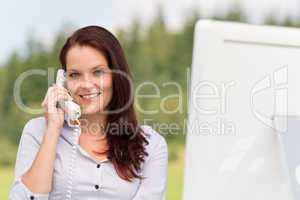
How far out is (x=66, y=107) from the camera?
4.45 feet

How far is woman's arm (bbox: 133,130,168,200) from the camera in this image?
4.58ft

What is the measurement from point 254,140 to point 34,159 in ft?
1.83

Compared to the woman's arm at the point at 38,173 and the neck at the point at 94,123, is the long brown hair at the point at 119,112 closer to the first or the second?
the neck at the point at 94,123

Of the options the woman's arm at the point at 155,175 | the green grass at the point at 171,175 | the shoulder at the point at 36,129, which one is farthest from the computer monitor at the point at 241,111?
the green grass at the point at 171,175

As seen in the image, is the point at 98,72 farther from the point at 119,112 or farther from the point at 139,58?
the point at 139,58

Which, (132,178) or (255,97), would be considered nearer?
(255,97)

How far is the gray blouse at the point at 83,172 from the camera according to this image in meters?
1.40

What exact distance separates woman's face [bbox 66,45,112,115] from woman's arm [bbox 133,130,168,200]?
0.18m

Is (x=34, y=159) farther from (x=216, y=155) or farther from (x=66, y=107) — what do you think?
(x=216, y=155)

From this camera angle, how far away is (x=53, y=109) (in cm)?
135

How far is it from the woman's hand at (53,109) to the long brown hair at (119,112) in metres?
0.12

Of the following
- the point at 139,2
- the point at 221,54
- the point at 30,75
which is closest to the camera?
the point at 221,54

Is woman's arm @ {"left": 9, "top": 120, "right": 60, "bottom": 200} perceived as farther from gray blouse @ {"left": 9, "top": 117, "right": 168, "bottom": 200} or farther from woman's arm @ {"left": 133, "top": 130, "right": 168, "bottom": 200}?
woman's arm @ {"left": 133, "top": 130, "right": 168, "bottom": 200}

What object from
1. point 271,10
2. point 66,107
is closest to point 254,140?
point 66,107
